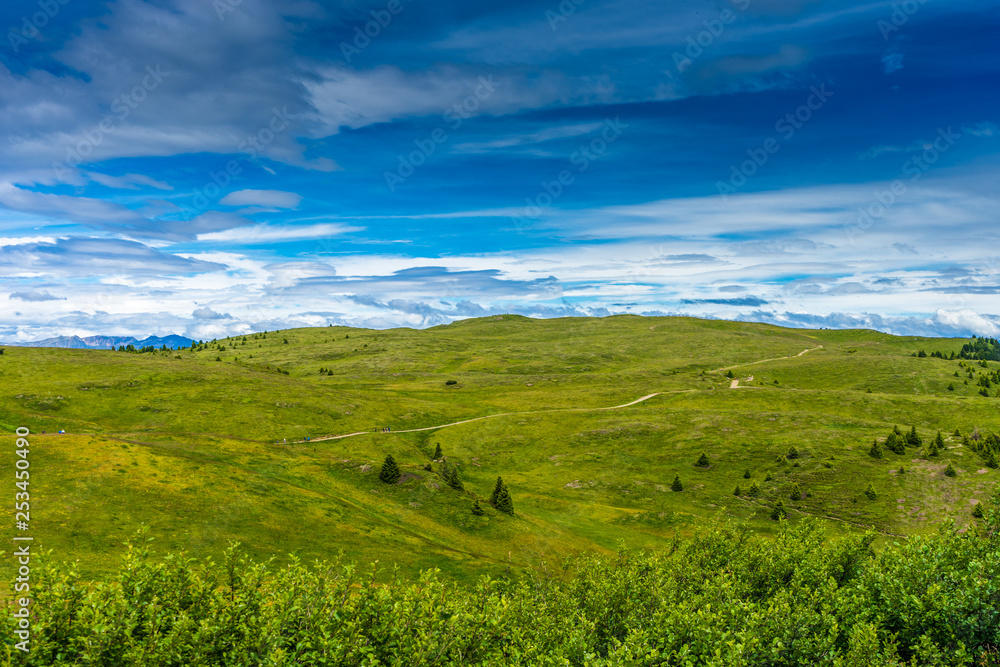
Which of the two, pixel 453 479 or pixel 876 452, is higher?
pixel 876 452

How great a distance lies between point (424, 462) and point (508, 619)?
286 feet

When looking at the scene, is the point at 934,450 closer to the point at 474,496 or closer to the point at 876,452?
the point at 876,452

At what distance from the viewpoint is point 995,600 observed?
1045 inches

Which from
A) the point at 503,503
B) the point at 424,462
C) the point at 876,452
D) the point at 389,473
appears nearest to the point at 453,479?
the point at 503,503

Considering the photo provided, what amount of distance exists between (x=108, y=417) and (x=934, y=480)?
184632 millimetres

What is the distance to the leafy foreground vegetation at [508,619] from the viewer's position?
19.4 metres

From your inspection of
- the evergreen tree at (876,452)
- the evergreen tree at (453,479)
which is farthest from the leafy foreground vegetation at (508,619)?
the evergreen tree at (876,452)

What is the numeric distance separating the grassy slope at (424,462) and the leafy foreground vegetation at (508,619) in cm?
1930

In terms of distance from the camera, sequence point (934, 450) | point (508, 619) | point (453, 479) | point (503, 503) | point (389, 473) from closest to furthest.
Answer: point (508, 619), point (503, 503), point (389, 473), point (453, 479), point (934, 450)

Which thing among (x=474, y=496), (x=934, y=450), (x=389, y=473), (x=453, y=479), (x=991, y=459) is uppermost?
(x=934, y=450)

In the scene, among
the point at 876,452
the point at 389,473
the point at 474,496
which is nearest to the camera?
the point at 389,473

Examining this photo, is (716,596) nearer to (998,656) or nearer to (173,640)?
(998,656)

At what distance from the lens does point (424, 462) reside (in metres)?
111

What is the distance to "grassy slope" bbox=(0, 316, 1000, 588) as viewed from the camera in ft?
192
